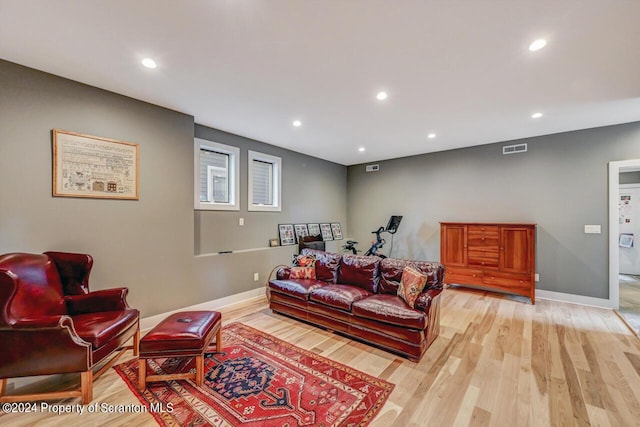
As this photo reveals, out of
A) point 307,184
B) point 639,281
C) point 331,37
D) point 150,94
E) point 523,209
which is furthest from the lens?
point 307,184

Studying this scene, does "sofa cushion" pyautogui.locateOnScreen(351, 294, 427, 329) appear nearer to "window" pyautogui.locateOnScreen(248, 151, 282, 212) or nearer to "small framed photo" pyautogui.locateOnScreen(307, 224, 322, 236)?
"window" pyautogui.locateOnScreen(248, 151, 282, 212)

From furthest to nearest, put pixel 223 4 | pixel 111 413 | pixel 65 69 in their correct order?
pixel 65 69
pixel 111 413
pixel 223 4

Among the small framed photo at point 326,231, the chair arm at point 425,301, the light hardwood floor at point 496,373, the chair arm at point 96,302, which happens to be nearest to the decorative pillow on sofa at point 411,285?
the chair arm at point 425,301

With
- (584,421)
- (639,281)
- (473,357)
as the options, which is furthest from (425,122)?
(639,281)

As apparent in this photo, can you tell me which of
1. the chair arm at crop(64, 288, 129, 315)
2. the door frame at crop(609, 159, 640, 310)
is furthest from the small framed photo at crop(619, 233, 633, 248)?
the chair arm at crop(64, 288, 129, 315)

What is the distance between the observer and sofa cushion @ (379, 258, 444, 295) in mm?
3016

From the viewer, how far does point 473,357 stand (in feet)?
8.55

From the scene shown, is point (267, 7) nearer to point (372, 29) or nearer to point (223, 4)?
point (223, 4)

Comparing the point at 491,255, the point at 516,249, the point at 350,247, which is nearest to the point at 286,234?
the point at 350,247

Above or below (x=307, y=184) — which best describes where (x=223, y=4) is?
above

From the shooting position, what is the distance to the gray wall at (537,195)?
13.3 feet

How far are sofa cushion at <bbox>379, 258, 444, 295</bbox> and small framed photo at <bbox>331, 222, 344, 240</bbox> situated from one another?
3.05 metres

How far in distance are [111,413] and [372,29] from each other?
340 cm

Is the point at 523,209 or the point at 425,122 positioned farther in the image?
the point at 523,209
